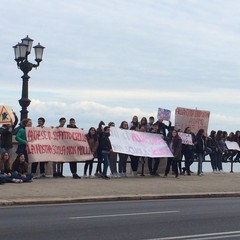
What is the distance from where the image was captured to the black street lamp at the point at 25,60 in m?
23.7

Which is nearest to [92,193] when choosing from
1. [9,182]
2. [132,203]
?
[132,203]

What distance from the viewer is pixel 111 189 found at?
62.1 feet

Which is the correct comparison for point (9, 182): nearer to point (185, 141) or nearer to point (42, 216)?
point (42, 216)

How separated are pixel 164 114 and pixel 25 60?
537 centimetres

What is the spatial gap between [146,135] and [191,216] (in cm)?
986

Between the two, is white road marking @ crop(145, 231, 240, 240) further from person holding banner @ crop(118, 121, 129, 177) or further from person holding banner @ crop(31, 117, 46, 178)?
person holding banner @ crop(118, 121, 129, 177)

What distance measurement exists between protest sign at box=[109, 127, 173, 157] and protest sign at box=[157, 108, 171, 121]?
0.94 metres

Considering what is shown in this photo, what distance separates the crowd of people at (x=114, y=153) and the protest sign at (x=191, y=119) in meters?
0.57

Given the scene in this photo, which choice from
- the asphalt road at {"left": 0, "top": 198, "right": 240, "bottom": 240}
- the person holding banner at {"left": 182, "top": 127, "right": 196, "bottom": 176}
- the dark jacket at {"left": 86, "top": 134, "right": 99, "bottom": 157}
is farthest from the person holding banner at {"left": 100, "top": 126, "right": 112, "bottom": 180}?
the asphalt road at {"left": 0, "top": 198, "right": 240, "bottom": 240}

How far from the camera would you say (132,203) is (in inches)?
669

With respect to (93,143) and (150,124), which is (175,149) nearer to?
(150,124)

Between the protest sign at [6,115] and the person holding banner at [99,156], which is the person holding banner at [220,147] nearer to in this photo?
the person holding banner at [99,156]

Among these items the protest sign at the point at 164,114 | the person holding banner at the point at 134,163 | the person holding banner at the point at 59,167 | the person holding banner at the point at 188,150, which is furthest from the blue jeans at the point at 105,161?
the person holding banner at the point at 188,150

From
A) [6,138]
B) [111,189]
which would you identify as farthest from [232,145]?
[6,138]
